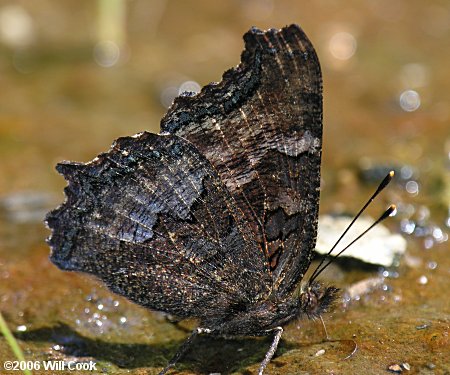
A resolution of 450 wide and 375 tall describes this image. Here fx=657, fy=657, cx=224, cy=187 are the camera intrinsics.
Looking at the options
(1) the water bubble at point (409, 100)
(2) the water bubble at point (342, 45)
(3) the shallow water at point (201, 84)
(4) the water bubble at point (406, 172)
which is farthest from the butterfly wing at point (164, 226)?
(2) the water bubble at point (342, 45)

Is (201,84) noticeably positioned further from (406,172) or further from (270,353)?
(270,353)

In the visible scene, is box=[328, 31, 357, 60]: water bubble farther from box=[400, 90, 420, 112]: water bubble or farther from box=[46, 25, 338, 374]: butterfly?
box=[46, 25, 338, 374]: butterfly

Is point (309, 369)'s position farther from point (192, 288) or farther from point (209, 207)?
point (209, 207)

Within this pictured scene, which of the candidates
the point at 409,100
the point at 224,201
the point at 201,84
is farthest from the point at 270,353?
the point at 201,84

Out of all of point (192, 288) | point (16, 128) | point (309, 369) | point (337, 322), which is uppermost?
point (16, 128)

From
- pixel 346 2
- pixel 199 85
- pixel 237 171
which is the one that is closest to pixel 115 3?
pixel 199 85

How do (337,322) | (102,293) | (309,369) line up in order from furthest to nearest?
(102,293) < (337,322) < (309,369)
